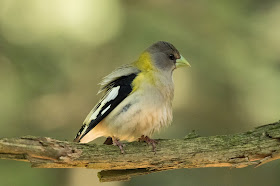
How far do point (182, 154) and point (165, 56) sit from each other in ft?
5.19

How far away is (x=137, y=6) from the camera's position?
25.3ft

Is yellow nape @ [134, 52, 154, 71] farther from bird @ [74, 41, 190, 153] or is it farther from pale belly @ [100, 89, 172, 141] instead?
pale belly @ [100, 89, 172, 141]

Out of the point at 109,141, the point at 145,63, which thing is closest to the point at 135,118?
the point at 109,141

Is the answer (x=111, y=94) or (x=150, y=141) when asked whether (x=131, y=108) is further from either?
(x=150, y=141)

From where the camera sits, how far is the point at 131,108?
4621 millimetres

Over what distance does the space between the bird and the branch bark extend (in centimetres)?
20

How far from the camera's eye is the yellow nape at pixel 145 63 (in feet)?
16.9

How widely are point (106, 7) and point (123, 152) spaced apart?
3022mm

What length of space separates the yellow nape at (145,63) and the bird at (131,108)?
8cm

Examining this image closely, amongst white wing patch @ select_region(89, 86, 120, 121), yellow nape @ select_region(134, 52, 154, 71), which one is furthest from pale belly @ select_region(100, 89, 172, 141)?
yellow nape @ select_region(134, 52, 154, 71)

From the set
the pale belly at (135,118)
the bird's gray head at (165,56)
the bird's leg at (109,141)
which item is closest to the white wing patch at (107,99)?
the pale belly at (135,118)

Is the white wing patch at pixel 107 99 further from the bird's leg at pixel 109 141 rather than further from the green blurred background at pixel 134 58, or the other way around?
the green blurred background at pixel 134 58

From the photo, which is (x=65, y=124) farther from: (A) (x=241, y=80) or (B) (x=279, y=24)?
(B) (x=279, y=24)

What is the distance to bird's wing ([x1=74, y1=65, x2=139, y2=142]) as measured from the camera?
182 inches
